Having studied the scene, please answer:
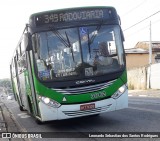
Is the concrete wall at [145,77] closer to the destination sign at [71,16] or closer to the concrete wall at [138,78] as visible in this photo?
the concrete wall at [138,78]

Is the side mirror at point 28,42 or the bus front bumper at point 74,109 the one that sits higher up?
the side mirror at point 28,42

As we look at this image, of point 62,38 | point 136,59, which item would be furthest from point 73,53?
point 136,59

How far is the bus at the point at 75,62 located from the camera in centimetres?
938

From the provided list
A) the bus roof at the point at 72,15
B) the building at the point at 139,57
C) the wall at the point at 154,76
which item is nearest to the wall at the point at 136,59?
the building at the point at 139,57

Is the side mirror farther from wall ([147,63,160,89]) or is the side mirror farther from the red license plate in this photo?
wall ([147,63,160,89])

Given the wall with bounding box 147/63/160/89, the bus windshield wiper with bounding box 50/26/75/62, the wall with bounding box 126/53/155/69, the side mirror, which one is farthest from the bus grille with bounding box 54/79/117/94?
the wall with bounding box 126/53/155/69

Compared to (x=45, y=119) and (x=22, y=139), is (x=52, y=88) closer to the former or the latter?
(x=45, y=119)

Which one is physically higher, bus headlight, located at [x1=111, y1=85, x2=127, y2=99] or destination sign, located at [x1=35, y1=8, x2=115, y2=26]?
destination sign, located at [x1=35, y1=8, x2=115, y2=26]

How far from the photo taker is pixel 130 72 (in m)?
40.8

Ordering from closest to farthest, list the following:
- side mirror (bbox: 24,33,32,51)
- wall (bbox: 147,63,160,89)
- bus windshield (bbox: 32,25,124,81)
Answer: bus windshield (bbox: 32,25,124,81) → side mirror (bbox: 24,33,32,51) → wall (bbox: 147,63,160,89)

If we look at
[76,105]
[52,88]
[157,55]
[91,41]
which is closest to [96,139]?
[76,105]

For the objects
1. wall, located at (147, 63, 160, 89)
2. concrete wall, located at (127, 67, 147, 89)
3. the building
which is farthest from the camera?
the building

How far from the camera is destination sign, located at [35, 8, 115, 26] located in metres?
9.71

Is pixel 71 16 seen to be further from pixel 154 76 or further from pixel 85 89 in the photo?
pixel 154 76
